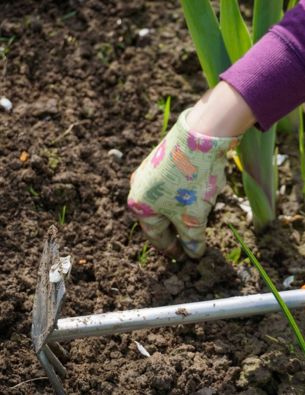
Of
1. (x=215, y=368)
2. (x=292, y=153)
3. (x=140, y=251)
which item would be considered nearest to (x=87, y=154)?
(x=140, y=251)

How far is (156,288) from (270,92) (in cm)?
54

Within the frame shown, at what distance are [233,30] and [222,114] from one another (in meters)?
0.22

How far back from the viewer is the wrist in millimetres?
1464

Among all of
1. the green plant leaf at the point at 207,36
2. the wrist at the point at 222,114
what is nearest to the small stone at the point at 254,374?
the wrist at the point at 222,114

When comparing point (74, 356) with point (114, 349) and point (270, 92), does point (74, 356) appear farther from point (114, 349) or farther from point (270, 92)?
point (270, 92)

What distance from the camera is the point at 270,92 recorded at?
1.43m

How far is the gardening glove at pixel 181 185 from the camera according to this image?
1.50 metres

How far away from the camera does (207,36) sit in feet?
5.10

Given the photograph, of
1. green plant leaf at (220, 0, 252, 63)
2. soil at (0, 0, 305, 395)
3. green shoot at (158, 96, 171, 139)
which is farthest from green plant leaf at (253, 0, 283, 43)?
soil at (0, 0, 305, 395)

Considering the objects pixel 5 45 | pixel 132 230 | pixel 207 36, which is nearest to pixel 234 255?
pixel 132 230

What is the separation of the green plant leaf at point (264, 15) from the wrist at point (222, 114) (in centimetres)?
18

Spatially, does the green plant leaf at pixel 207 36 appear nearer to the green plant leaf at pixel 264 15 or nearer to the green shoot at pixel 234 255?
the green plant leaf at pixel 264 15

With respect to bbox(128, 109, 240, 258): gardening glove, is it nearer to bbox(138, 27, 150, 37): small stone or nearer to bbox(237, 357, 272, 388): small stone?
bbox(237, 357, 272, 388): small stone

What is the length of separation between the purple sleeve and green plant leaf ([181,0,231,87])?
0.11 meters
